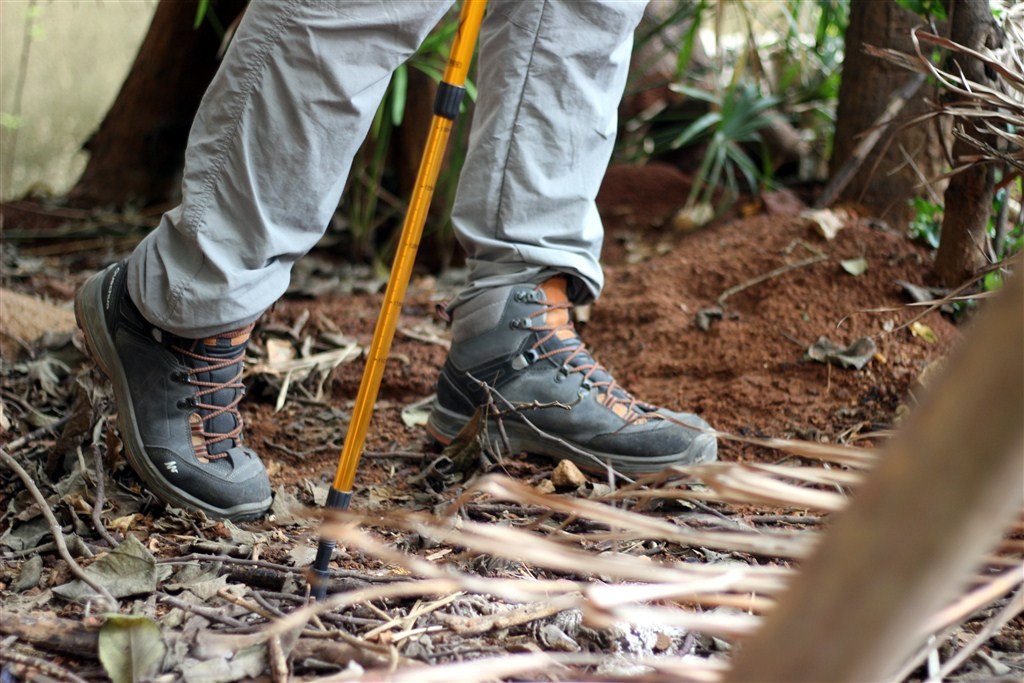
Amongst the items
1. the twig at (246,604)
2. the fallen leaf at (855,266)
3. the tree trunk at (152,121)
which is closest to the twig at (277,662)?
the twig at (246,604)

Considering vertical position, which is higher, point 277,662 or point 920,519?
point 920,519

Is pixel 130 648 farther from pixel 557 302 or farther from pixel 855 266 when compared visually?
pixel 855 266

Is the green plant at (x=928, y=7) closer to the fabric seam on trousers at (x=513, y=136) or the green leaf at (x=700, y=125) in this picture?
the fabric seam on trousers at (x=513, y=136)

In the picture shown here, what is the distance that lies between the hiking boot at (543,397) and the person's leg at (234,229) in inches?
14.8

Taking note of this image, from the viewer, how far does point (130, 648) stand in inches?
36.7

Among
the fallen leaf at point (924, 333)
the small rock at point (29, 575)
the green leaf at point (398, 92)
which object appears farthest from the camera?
the green leaf at point (398, 92)

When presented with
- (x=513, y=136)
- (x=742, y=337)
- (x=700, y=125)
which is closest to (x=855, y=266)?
(x=742, y=337)

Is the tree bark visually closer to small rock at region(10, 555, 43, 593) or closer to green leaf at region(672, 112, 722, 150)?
small rock at region(10, 555, 43, 593)

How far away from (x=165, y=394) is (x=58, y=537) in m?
0.28

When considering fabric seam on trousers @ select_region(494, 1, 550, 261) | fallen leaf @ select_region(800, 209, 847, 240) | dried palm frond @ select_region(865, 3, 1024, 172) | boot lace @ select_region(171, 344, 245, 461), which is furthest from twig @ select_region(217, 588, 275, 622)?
fallen leaf @ select_region(800, 209, 847, 240)

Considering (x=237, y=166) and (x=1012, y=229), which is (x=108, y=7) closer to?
(x=237, y=166)

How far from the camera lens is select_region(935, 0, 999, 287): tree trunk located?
5.51 ft

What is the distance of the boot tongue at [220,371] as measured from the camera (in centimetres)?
136

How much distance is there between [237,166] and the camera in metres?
1.25
